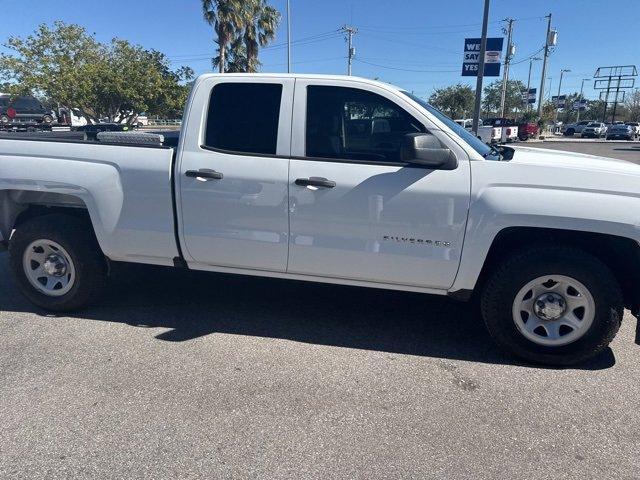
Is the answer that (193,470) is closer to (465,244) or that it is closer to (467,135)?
(465,244)

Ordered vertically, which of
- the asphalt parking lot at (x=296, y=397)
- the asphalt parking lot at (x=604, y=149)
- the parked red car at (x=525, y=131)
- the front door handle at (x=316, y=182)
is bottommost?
the asphalt parking lot at (x=296, y=397)

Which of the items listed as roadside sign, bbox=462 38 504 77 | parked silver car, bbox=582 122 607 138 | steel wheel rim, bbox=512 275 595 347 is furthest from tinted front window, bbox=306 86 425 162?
parked silver car, bbox=582 122 607 138

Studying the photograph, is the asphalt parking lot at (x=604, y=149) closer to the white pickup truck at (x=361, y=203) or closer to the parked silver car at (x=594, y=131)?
the white pickup truck at (x=361, y=203)

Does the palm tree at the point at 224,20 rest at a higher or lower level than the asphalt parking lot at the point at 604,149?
higher

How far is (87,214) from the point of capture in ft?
13.5

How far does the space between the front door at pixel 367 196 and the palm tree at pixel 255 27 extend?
2795 cm

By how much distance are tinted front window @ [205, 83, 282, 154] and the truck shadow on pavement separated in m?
1.47

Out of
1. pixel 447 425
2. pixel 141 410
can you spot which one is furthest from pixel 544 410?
pixel 141 410

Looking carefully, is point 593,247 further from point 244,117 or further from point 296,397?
point 244,117

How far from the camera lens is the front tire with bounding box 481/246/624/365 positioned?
316cm

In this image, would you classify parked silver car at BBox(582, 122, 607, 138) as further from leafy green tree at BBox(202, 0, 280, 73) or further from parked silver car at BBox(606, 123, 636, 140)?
leafy green tree at BBox(202, 0, 280, 73)

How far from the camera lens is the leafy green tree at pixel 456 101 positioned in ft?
184

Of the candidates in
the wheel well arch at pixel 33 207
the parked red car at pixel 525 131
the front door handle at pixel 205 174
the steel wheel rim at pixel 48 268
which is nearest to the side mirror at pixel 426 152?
the front door handle at pixel 205 174

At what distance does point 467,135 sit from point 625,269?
4.83ft
